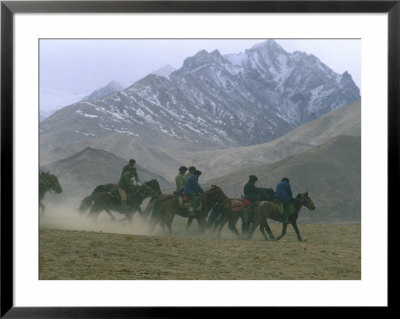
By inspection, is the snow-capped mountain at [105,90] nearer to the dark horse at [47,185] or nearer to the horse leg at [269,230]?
the dark horse at [47,185]

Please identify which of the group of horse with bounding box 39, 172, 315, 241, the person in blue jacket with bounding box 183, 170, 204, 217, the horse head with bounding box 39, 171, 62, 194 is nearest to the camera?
the horse head with bounding box 39, 171, 62, 194

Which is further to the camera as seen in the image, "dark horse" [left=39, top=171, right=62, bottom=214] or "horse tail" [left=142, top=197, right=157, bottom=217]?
"horse tail" [left=142, top=197, right=157, bottom=217]

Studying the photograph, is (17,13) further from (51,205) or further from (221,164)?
(221,164)

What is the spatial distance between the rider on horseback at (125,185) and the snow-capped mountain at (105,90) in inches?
50.1

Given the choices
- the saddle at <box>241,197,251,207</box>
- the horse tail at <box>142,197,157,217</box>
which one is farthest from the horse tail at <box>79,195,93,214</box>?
the saddle at <box>241,197,251,207</box>

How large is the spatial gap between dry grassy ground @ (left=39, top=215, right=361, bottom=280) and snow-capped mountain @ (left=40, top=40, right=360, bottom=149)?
181 centimetres

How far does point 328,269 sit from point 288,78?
3.48m

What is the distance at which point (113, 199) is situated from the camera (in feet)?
28.2

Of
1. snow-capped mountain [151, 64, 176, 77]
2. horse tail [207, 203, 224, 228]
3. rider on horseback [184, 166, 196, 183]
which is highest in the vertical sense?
snow-capped mountain [151, 64, 176, 77]

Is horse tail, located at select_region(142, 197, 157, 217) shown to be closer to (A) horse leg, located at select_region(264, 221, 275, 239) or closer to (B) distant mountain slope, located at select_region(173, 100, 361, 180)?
(B) distant mountain slope, located at select_region(173, 100, 361, 180)

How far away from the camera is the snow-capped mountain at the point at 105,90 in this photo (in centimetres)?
917

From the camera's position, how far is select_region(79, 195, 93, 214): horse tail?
29.0ft

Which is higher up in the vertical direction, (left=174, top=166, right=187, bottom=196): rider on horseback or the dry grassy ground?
(left=174, top=166, right=187, bottom=196): rider on horseback

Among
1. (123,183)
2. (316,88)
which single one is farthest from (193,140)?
(316,88)
